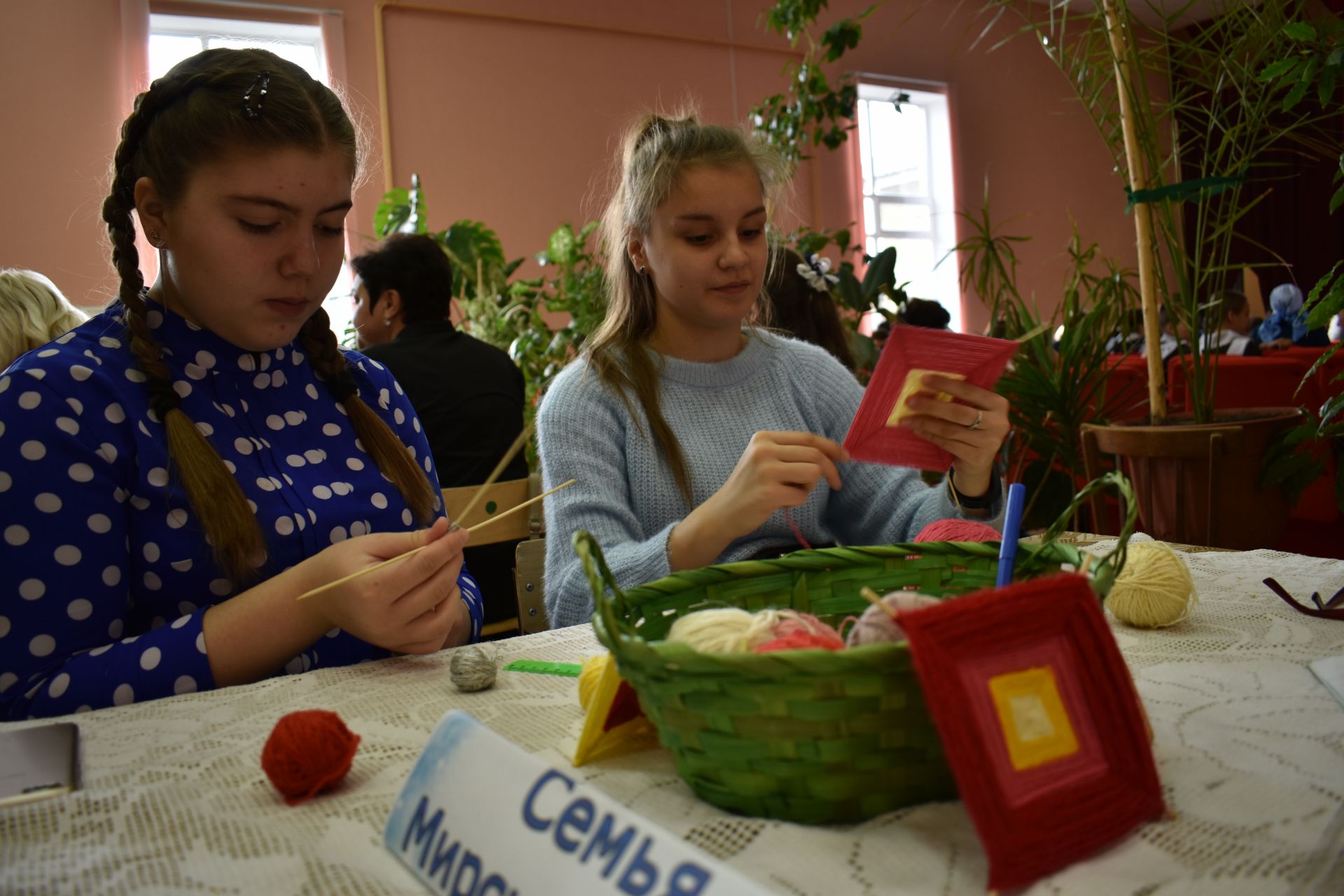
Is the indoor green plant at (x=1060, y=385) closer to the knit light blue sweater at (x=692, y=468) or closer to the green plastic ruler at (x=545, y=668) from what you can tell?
the knit light blue sweater at (x=692, y=468)

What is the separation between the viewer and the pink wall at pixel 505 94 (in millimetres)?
4004

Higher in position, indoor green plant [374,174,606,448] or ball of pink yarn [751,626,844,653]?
indoor green plant [374,174,606,448]

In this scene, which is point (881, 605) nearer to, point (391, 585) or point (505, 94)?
point (391, 585)

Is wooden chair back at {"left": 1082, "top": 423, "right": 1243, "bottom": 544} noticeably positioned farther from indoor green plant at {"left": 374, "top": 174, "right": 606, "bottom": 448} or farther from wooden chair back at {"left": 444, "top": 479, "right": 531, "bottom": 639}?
indoor green plant at {"left": 374, "top": 174, "right": 606, "bottom": 448}

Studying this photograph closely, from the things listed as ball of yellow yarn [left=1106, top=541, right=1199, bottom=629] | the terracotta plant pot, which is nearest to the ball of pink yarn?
ball of yellow yarn [left=1106, top=541, right=1199, bottom=629]

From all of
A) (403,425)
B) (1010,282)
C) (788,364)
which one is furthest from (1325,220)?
(403,425)

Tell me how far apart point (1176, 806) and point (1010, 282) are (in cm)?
165

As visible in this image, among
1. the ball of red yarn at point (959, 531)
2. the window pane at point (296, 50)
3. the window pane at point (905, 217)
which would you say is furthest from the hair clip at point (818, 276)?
the window pane at point (905, 217)

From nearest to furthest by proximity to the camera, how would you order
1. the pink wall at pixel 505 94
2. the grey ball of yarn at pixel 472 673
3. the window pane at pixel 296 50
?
1. the grey ball of yarn at pixel 472 673
2. the pink wall at pixel 505 94
3. the window pane at pixel 296 50

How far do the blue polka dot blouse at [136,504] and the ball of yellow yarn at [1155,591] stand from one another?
66 centimetres

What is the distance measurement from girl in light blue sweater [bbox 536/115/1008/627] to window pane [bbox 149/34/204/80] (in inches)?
147

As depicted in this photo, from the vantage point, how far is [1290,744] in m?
0.56

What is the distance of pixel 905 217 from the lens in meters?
6.75

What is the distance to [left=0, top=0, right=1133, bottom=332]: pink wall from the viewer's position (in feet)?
13.1
